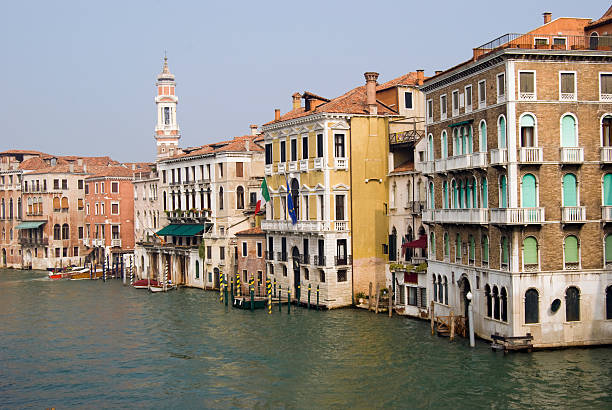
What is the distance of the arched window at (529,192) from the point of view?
29.4 meters

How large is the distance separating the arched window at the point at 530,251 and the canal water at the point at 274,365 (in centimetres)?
335

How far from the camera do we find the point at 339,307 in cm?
4328

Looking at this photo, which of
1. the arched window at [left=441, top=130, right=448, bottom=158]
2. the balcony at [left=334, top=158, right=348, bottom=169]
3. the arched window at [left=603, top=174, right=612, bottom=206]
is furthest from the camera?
the balcony at [left=334, top=158, right=348, bottom=169]

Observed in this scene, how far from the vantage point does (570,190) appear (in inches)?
1169

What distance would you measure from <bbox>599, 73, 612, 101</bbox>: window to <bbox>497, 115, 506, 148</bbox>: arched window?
12.8ft

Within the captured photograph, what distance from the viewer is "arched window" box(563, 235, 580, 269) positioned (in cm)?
2959

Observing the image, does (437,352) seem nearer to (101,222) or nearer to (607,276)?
(607,276)

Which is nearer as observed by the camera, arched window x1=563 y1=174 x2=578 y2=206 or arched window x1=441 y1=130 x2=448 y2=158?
arched window x1=563 y1=174 x2=578 y2=206

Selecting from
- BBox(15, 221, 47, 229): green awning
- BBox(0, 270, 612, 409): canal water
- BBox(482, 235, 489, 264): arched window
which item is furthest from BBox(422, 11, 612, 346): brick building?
BBox(15, 221, 47, 229): green awning

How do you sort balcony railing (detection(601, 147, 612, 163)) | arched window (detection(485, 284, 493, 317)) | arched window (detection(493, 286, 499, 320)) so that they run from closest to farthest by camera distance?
balcony railing (detection(601, 147, 612, 163)), arched window (detection(493, 286, 499, 320)), arched window (detection(485, 284, 493, 317))

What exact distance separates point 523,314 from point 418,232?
1256 centimetres

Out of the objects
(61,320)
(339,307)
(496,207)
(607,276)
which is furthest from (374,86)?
(61,320)

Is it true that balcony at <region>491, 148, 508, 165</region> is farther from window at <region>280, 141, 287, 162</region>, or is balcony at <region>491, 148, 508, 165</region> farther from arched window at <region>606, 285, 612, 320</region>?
window at <region>280, 141, 287, 162</region>

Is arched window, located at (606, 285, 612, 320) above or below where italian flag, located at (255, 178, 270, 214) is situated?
below
